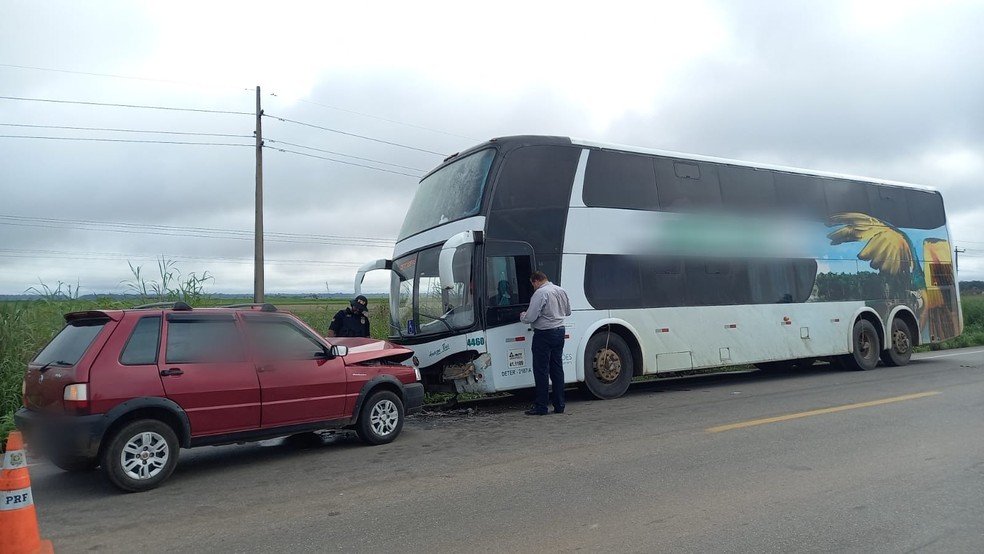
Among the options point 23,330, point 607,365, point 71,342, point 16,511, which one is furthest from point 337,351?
point 23,330

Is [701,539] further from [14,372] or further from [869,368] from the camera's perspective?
[869,368]

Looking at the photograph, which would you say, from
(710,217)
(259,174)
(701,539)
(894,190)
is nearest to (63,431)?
(701,539)

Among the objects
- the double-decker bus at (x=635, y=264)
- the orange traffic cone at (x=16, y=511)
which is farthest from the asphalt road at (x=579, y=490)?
the double-decker bus at (x=635, y=264)

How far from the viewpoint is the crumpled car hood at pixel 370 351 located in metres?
7.65

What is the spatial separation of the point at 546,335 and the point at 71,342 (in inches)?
220

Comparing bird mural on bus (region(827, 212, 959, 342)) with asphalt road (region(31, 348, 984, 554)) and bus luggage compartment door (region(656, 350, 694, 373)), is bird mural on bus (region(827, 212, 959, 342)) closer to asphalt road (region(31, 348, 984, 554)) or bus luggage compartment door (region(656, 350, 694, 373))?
bus luggage compartment door (region(656, 350, 694, 373))

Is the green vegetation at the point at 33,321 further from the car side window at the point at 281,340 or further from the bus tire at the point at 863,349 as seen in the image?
the bus tire at the point at 863,349

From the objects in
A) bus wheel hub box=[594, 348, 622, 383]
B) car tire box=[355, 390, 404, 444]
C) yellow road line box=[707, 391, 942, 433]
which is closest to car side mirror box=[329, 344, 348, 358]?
car tire box=[355, 390, 404, 444]

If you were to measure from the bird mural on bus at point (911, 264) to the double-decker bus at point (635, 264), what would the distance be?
7 centimetres

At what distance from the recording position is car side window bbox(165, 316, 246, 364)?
20.6ft

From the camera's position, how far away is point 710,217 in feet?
40.2

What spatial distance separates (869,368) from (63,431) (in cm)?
1485

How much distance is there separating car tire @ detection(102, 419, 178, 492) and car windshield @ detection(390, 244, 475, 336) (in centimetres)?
432

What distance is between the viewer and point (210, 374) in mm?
6344
